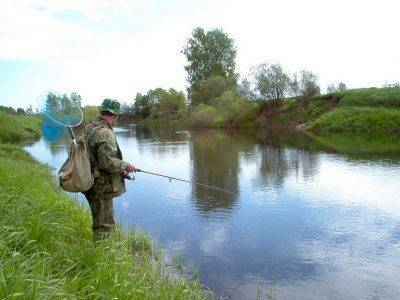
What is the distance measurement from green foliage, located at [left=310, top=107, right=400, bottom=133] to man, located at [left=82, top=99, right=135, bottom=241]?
30842 millimetres

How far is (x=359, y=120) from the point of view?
37.0 m

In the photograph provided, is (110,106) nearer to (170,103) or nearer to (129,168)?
(129,168)

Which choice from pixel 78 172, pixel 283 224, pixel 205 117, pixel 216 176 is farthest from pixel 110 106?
pixel 205 117

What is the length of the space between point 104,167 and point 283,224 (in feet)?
18.2

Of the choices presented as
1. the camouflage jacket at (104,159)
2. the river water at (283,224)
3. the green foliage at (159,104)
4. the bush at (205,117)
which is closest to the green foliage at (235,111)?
the bush at (205,117)

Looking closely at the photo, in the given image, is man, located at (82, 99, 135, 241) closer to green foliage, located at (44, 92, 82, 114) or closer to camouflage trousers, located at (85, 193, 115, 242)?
camouflage trousers, located at (85, 193, 115, 242)

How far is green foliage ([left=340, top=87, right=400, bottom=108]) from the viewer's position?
37.9m

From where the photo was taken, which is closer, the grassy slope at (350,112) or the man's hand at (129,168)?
the man's hand at (129,168)

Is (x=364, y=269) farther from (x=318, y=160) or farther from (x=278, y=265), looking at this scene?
(x=318, y=160)

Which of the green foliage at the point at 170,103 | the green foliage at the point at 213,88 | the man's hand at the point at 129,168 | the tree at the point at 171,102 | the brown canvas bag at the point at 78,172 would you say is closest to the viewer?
the brown canvas bag at the point at 78,172

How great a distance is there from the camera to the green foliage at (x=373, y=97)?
37906 mm

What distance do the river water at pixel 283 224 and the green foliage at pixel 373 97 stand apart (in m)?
20.3

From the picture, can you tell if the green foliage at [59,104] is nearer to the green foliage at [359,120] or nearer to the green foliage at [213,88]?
the green foliage at [359,120]

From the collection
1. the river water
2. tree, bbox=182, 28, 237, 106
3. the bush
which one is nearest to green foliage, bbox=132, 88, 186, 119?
tree, bbox=182, 28, 237, 106
